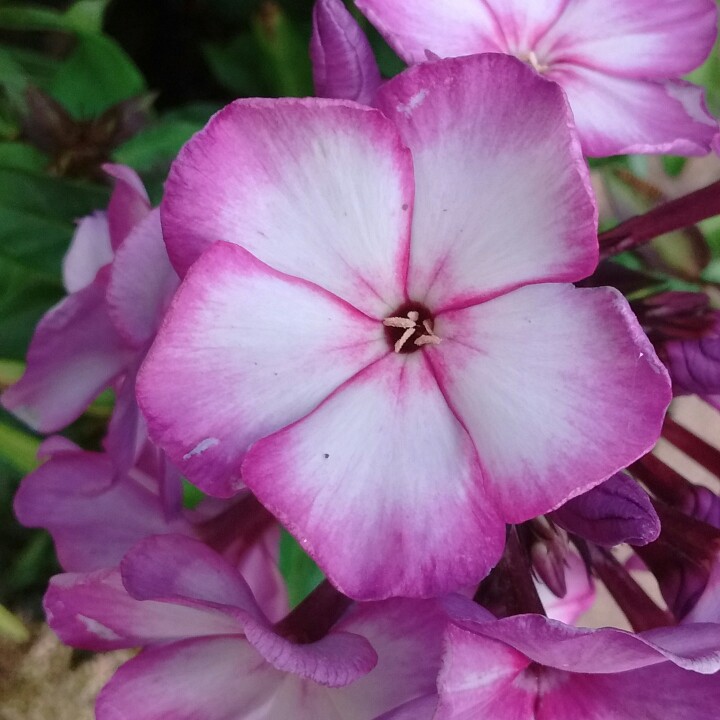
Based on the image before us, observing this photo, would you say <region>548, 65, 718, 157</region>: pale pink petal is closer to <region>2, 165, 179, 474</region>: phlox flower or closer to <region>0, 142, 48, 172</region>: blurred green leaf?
<region>2, 165, 179, 474</region>: phlox flower

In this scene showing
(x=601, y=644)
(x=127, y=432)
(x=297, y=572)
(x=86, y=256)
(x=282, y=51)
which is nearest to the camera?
(x=601, y=644)

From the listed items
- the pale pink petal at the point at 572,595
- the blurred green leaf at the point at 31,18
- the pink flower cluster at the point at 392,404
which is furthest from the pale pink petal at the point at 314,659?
the blurred green leaf at the point at 31,18

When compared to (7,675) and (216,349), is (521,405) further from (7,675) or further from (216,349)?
(7,675)

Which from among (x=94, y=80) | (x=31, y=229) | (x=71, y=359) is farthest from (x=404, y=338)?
(x=94, y=80)

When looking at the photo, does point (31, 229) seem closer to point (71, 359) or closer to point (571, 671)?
point (71, 359)

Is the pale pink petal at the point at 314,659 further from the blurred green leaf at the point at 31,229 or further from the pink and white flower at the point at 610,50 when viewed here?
the blurred green leaf at the point at 31,229

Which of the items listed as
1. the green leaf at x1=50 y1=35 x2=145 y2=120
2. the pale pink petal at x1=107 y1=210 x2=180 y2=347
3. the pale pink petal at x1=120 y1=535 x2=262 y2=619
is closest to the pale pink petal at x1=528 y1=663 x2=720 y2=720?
the pale pink petal at x1=120 y1=535 x2=262 y2=619
